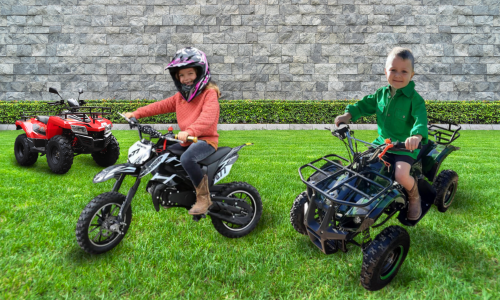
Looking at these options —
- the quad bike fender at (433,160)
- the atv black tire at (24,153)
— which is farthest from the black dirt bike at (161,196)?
the atv black tire at (24,153)

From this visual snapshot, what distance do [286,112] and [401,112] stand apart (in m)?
9.87

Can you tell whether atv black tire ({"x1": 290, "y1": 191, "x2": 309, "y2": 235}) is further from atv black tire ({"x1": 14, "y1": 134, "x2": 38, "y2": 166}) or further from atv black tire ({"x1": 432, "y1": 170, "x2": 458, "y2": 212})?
atv black tire ({"x1": 14, "y1": 134, "x2": 38, "y2": 166})

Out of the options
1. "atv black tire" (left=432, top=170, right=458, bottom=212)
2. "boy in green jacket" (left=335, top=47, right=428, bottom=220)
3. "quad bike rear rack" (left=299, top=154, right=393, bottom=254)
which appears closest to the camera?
"quad bike rear rack" (left=299, top=154, right=393, bottom=254)

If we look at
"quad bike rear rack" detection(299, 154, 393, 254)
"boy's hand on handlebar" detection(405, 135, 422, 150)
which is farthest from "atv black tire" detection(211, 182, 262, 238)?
"boy's hand on handlebar" detection(405, 135, 422, 150)

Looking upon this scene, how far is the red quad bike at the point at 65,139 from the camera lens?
5176 mm

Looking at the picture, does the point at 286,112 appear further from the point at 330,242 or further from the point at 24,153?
the point at 330,242

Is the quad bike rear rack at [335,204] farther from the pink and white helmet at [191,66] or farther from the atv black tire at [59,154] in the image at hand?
the atv black tire at [59,154]

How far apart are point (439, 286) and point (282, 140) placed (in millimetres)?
6926

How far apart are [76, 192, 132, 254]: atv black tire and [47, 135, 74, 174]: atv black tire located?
2716mm

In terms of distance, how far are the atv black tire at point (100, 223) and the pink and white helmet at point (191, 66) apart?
109 centimetres

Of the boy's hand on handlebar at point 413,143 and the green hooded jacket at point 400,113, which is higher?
the green hooded jacket at point 400,113

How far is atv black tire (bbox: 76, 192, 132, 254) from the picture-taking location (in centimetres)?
265

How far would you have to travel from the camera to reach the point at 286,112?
12898mm

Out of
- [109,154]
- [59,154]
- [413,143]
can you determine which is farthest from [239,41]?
[413,143]
